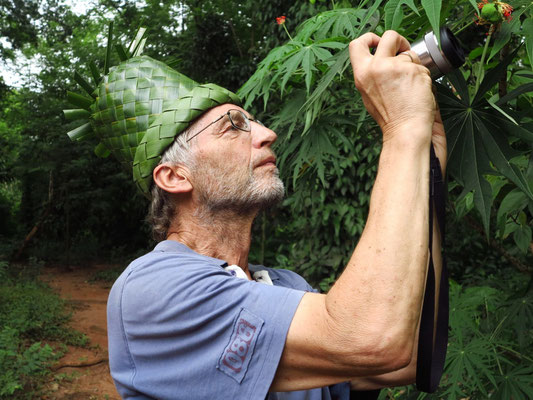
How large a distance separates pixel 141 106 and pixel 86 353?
5.65 metres

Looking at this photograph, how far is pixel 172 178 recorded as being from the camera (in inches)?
55.4

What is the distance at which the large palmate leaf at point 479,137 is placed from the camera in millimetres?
1166

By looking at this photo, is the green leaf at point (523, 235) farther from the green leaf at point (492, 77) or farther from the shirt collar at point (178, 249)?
the shirt collar at point (178, 249)

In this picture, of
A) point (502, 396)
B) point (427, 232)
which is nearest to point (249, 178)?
point (427, 232)

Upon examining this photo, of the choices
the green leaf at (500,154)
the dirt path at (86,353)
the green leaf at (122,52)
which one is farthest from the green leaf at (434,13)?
the dirt path at (86,353)

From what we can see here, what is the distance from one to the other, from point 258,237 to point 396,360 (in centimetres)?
743

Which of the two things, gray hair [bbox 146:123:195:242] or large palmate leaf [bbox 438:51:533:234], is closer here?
large palmate leaf [bbox 438:51:533:234]

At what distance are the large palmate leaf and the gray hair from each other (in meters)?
0.68

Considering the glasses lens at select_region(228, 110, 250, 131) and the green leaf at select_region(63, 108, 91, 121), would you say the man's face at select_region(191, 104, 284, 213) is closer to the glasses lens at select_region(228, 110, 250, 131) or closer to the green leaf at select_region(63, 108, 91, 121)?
the glasses lens at select_region(228, 110, 250, 131)

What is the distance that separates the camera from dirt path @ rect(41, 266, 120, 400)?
17.2 ft

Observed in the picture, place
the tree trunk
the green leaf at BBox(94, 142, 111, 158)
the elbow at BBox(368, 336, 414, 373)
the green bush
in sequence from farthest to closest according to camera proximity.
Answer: the tree trunk, the green bush, the green leaf at BBox(94, 142, 111, 158), the elbow at BBox(368, 336, 414, 373)

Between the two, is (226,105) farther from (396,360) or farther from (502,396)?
(502,396)

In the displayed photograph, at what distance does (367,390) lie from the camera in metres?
1.38

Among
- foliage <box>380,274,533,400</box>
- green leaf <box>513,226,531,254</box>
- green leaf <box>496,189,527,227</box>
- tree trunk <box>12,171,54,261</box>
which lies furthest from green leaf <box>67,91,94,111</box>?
tree trunk <box>12,171,54,261</box>
